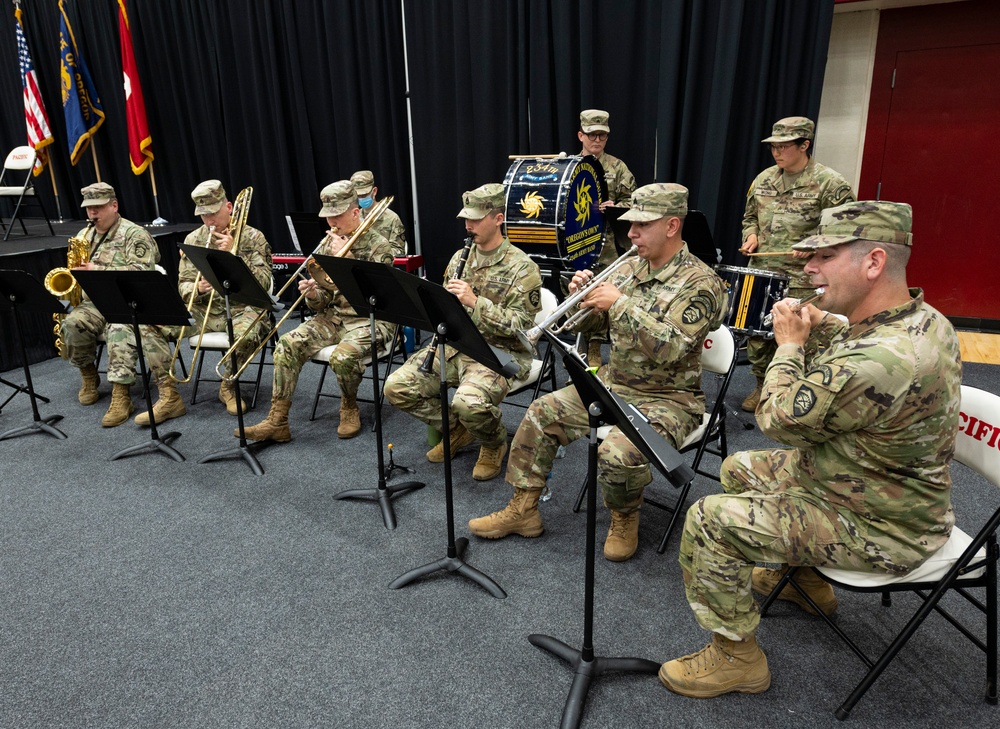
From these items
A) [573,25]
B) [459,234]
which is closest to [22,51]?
[459,234]

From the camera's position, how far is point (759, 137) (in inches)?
207

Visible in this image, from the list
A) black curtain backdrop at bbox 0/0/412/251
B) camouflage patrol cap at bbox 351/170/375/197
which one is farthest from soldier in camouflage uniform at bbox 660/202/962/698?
black curtain backdrop at bbox 0/0/412/251

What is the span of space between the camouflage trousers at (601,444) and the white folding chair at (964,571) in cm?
83

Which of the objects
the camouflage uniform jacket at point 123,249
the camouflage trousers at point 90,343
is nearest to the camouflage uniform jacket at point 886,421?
the camouflage trousers at point 90,343

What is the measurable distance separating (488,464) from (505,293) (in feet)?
3.03

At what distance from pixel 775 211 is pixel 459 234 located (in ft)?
11.0

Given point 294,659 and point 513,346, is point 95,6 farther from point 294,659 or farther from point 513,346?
point 294,659

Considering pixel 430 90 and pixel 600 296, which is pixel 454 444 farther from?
pixel 430 90

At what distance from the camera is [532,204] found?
449cm

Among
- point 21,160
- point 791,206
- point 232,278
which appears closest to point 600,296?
point 232,278

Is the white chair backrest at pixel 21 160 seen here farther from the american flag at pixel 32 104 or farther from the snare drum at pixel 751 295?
the snare drum at pixel 751 295

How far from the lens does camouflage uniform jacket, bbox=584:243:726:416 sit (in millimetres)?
2707

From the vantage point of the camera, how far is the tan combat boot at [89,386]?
483cm

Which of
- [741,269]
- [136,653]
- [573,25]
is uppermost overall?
[573,25]
